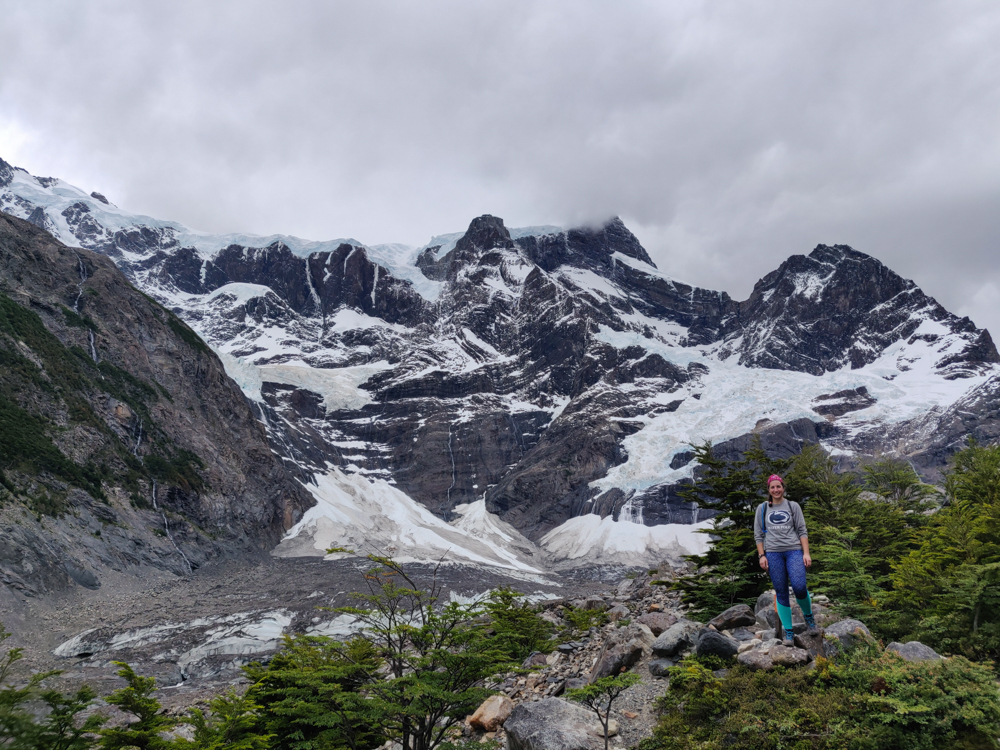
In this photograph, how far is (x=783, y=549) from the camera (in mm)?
9344

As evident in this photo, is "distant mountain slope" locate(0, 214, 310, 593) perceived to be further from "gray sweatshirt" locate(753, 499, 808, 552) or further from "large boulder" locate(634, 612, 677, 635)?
"gray sweatshirt" locate(753, 499, 808, 552)

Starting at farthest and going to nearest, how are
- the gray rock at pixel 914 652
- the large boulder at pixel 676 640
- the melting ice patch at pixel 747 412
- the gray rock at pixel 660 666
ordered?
the melting ice patch at pixel 747 412, the large boulder at pixel 676 640, the gray rock at pixel 660 666, the gray rock at pixel 914 652

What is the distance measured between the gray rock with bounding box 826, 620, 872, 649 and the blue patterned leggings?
0.67 m

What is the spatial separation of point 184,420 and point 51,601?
2017 inches

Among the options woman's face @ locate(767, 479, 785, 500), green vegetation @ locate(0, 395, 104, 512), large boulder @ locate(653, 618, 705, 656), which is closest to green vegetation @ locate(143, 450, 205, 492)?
green vegetation @ locate(0, 395, 104, 512)

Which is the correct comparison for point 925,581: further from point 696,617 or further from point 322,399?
point 322,399

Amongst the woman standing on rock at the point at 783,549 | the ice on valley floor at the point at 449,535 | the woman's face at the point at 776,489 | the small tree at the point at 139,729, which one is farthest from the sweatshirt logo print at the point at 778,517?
the ice on valley floor at the point at 449,535

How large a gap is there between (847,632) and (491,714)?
23.1ft

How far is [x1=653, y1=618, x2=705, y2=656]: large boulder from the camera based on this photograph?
11609 mm

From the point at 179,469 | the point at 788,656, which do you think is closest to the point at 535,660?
the point at 788,656

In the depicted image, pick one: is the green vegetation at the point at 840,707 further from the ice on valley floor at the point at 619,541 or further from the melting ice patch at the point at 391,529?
the ice on valley floor at the point at 619,541

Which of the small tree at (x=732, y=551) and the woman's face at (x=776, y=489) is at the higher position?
the woman's face at (x=776, y=489)

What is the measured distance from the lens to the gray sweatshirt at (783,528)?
9.27 meters

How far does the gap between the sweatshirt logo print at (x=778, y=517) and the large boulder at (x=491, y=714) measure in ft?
21.4
